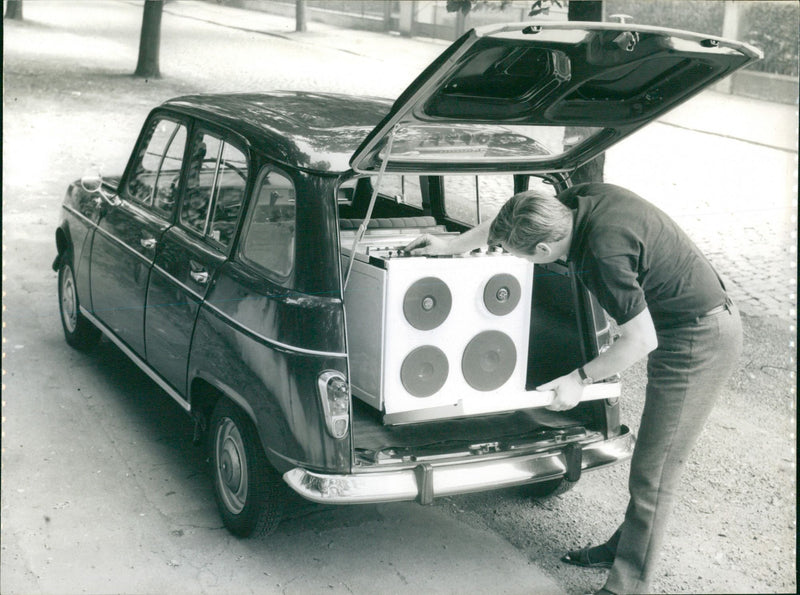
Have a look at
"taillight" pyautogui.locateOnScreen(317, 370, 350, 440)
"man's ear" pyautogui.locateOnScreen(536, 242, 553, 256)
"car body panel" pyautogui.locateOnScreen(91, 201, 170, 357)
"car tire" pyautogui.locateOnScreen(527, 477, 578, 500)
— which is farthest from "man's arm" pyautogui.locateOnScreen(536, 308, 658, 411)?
"car body panel" pyautogui.locateOnScreen(91, 201, 170, 357)

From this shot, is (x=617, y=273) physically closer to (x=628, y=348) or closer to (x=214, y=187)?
(x=628, y=348)

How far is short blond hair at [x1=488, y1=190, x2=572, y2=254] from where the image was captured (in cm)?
349

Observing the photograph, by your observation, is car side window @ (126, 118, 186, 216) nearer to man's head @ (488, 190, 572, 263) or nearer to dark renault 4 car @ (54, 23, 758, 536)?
dark renault 4 car @ (54, 23, 758, 536)

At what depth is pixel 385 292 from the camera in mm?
3945

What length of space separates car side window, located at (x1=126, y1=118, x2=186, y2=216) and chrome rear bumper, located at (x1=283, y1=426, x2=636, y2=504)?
1.97 m

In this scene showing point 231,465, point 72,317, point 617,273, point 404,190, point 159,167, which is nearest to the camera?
point 617,273

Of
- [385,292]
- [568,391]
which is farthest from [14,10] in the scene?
[568,391]

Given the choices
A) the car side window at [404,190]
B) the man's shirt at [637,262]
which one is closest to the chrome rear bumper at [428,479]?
the man's shirt at [637,262]

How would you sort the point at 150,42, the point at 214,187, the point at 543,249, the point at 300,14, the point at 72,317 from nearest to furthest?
the point at 543,249 → the point at 214,187 → the point at 72,317 → the point at 150,42 → the point at 300,14

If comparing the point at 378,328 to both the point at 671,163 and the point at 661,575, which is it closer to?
the point at 661,575

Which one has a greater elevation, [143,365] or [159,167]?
[159,167]

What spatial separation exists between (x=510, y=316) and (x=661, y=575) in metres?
1.33

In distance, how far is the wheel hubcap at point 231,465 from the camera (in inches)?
163

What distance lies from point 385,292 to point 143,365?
1829mm
